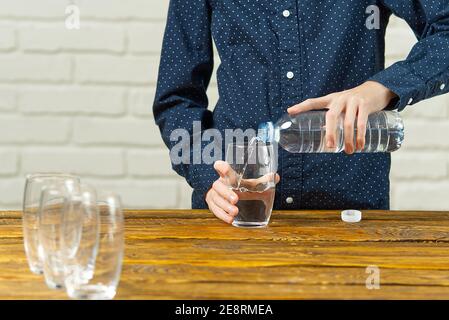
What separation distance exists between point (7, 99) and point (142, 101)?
1.30ft

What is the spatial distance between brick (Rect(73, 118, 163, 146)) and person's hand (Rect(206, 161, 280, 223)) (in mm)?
935

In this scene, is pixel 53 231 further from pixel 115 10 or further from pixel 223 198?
pixel 115 10

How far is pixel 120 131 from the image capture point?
2352 mm

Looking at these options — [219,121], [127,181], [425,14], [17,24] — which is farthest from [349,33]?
[17,24]

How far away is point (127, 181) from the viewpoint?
7.77ft

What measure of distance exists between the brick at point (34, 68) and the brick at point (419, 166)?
101 centimetres

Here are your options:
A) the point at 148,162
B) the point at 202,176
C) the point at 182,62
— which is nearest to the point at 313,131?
the point at 202,176

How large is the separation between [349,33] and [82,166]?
0.97 m

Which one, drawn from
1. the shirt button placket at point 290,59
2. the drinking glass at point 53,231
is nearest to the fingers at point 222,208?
the shirt button placket at point 290,59

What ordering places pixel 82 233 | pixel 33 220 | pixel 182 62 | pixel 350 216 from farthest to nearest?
pixel 182 62
pixel 350 216
pixel 33 220
pixel 82 233

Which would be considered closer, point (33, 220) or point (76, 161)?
point (33, 220)

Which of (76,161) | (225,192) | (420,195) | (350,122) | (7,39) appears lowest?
(420,195)

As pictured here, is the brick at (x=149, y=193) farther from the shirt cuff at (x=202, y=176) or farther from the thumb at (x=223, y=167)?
the thumb at (x=223, y=167)

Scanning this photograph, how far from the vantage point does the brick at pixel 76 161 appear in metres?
2.36
